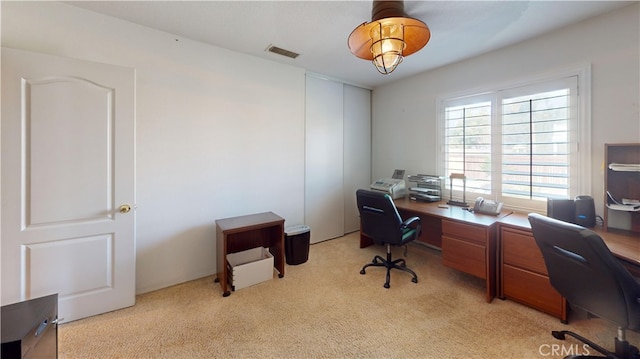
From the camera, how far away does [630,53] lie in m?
1.98

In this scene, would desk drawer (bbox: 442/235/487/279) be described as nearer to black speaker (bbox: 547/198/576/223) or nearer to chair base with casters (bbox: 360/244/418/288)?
chair base with casters (bbox: 360/244/418/288)

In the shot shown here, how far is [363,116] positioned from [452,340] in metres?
A: 3.32

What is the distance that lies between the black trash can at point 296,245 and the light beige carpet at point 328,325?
1.31 feet

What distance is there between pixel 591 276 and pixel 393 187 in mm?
2130

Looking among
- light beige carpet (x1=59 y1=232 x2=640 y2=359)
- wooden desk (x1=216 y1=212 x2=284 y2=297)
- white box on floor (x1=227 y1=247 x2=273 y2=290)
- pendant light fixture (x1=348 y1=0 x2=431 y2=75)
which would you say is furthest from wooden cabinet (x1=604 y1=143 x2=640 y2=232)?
white box on floor (x1=227 y1=247 x2=273 y2=290)

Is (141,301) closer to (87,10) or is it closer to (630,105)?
(87,10)

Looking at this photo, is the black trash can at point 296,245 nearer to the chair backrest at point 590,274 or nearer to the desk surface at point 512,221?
the desk surface at point 512,221

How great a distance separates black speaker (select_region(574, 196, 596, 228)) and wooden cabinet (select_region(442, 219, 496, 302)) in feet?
2.10

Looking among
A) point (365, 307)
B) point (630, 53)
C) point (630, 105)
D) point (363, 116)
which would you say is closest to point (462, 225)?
point (365, 307)

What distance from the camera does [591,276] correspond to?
1346 mm

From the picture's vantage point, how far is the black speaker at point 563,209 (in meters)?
2.11

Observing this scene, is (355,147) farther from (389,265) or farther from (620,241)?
(620,241)

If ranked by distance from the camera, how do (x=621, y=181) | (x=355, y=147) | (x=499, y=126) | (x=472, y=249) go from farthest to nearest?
1. (x=355, y=147)
2. (x=499, y=126)
3. (x=472, y=249)
4. (x=621, y=181)

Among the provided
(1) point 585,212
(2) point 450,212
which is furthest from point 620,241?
(2) point 450,212
